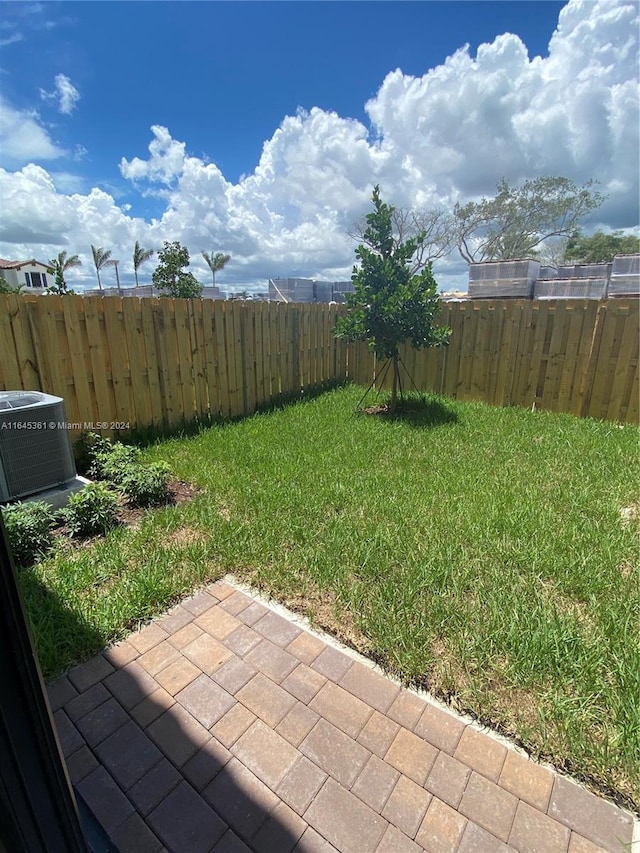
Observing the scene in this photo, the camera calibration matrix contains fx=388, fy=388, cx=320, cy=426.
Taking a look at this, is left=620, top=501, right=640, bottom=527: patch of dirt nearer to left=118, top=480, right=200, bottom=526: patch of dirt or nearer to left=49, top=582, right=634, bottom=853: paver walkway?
left=49, top=582, right=634, bottom=853: paver walkway

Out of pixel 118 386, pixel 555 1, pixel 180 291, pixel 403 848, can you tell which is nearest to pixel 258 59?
pixel 555 1

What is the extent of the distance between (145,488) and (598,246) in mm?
36089

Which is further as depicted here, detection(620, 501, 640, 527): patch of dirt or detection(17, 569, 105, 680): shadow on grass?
detection(620, 501, 640, 527): patch of dirt

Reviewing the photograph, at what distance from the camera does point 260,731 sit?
1515mm

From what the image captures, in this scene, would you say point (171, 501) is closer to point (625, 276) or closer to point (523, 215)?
point (625, 276)

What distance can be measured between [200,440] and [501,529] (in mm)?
3382

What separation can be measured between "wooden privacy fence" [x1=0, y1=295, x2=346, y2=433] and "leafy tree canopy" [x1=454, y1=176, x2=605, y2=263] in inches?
907

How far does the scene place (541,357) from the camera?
6023mm

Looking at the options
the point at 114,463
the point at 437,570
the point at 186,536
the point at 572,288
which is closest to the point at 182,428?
the point at 114,463

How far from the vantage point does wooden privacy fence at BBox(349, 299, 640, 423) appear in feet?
17.8

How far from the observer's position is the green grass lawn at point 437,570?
5.34 ft

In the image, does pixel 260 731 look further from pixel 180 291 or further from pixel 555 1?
pixel 180 291

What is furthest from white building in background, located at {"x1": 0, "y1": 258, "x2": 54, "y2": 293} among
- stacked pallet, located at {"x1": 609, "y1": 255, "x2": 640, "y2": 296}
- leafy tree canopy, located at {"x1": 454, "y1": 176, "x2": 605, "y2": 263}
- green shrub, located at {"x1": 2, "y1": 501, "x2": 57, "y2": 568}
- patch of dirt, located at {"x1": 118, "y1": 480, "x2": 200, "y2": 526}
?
stacked pallet, located at {"x1": 609, "y1": 255, "x2": 640, "y2": 296}

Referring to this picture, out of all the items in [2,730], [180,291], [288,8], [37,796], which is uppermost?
[288,8]
